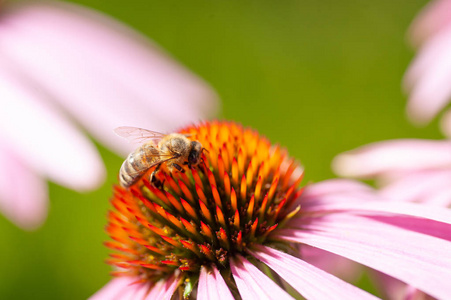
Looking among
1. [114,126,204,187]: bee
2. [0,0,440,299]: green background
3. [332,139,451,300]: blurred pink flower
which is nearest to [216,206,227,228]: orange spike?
[114,126,204,187]: bee

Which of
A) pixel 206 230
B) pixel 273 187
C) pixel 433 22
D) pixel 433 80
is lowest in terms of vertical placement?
pixel 206 230

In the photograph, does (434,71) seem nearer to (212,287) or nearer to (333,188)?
(333,188)

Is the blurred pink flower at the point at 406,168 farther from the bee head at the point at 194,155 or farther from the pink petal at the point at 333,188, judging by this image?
the bee head at the point at 194,155

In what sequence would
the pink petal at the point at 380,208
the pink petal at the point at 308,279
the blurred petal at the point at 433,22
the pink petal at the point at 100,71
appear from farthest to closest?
the blurred petal at the point at 433,22 → the pink petal at the point at 100,71 → the pink petal at the point at 380,208 → the pink petal at the point at 308,279

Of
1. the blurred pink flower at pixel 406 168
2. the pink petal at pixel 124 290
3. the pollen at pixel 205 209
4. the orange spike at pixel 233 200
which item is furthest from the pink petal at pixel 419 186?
the pink petal at pixel 124 290

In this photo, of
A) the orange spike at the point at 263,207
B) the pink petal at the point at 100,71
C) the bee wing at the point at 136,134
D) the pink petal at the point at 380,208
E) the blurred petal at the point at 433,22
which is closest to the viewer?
the pink petal at the point at 380,208

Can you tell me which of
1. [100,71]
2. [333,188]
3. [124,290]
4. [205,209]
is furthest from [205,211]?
[100,71]
